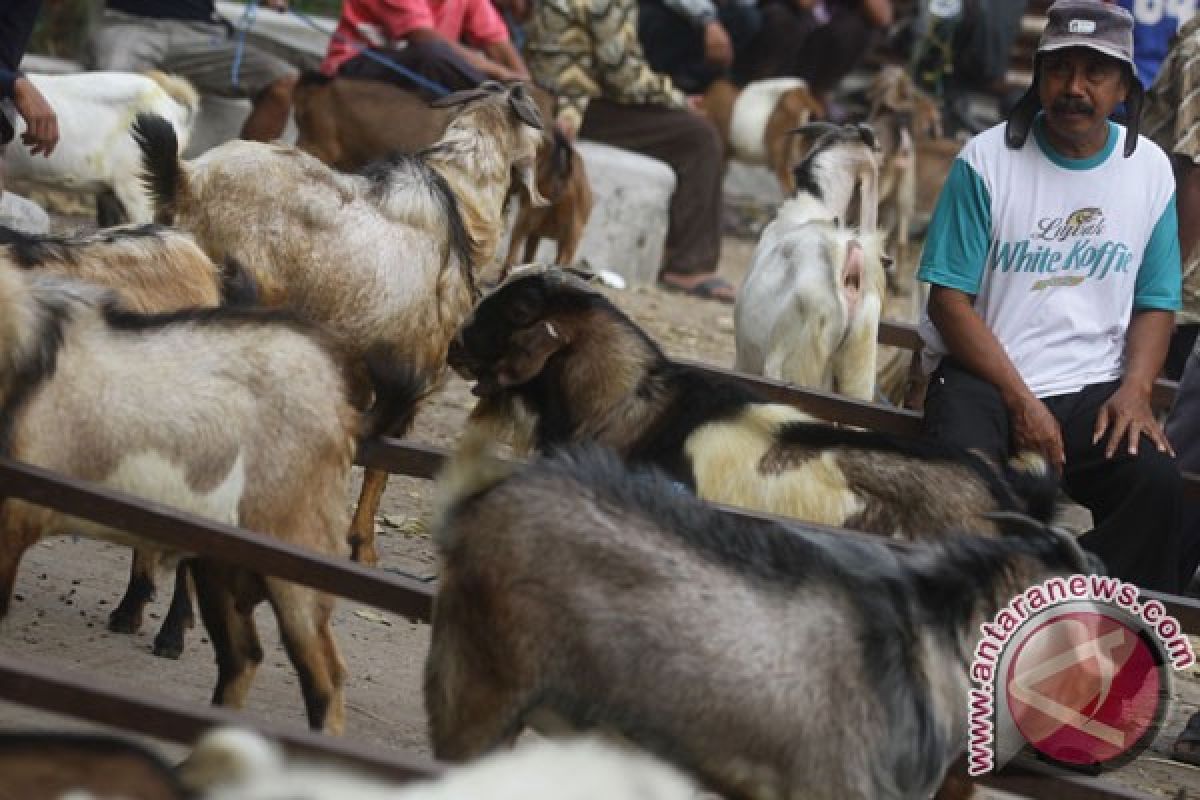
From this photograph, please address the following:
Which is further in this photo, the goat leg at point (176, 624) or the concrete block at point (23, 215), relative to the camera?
the concrete block at point (23, 215)

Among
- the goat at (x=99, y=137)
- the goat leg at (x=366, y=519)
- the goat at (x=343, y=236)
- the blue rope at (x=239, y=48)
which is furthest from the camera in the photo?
the blue rope at (x=239, y=48)

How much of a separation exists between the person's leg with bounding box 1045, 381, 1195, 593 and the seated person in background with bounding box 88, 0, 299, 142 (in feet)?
19.8

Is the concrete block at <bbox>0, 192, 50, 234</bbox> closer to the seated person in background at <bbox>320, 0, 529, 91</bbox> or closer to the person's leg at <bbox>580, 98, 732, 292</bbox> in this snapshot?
the seated person in background at <bbox>320, 0, 529, 91</bbox>

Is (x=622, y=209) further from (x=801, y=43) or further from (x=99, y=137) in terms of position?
(x=801, y=43)

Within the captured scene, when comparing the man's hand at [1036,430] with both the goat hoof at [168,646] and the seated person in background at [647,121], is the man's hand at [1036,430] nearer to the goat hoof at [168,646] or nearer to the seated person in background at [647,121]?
the goat hoof at [168,646]

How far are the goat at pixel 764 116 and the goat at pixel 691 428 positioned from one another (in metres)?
9.30

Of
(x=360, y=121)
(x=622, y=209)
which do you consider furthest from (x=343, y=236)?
(x=622, y=209)

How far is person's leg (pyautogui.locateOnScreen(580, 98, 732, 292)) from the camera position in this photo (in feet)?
43.4

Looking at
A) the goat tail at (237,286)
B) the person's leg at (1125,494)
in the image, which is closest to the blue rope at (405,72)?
the goat tail at (237,286)

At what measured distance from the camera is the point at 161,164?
21.4ft

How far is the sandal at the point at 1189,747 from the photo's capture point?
6238mm

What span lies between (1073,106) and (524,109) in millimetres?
2463

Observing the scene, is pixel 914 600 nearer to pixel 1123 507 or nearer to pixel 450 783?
pixel 450 783
